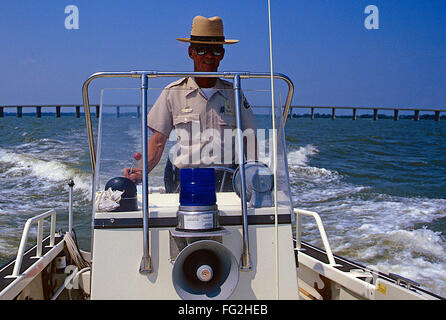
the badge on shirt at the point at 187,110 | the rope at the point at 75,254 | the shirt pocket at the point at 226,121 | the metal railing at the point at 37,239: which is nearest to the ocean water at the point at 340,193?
the badge on shirt at the point at 187,110

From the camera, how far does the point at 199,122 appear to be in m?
2.38

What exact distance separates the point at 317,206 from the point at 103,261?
699 cm

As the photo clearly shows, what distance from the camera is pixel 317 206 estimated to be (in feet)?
28.4

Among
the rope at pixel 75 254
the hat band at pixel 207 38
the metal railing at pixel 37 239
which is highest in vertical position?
the hat band at pixel 207 38

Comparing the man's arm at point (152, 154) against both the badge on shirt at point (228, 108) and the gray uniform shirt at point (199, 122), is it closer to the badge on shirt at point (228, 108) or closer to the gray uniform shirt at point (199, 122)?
the gray uniform shirt at point (199, 122)

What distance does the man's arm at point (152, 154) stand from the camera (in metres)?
2.17

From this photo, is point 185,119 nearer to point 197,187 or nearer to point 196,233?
point 197,187

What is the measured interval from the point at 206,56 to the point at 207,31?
0.41 ft

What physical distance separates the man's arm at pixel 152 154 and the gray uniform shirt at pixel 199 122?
0.03 meters

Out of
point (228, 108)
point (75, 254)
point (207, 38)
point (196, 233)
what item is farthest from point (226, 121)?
point (75, 254)

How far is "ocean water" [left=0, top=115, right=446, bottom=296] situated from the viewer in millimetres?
5633
